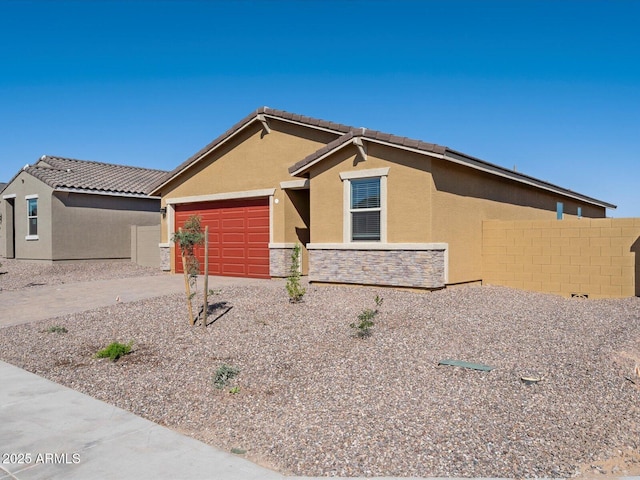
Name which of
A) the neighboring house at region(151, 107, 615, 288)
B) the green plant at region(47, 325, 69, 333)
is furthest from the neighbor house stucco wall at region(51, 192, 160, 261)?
the green plant at region(47, 325, 69, 333)

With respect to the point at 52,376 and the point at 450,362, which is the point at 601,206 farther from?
the point at 52,376

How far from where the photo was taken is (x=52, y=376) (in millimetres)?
6969

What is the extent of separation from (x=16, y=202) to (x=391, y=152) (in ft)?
64.5

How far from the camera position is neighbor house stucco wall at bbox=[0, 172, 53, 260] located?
2156cm

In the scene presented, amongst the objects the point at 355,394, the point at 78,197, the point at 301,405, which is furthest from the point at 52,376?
the point at 78,197

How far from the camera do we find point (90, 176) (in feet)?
77.1

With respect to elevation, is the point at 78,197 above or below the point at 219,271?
above

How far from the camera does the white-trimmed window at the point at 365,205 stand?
1264 centimetres

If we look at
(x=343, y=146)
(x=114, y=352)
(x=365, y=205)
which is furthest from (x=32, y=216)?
(x=114, y=352)

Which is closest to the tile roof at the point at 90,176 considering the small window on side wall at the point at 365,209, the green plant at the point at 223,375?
the small window on side wall at the point at 365,209

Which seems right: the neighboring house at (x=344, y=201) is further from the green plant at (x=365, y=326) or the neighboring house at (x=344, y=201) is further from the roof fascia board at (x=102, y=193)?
the roof fascia board at (x=102, y=193)

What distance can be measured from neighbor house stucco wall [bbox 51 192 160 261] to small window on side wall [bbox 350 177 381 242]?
46.9 feet

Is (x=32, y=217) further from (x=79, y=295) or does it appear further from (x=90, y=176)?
(x=79, y=295)

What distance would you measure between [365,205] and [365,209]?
0.41ft
